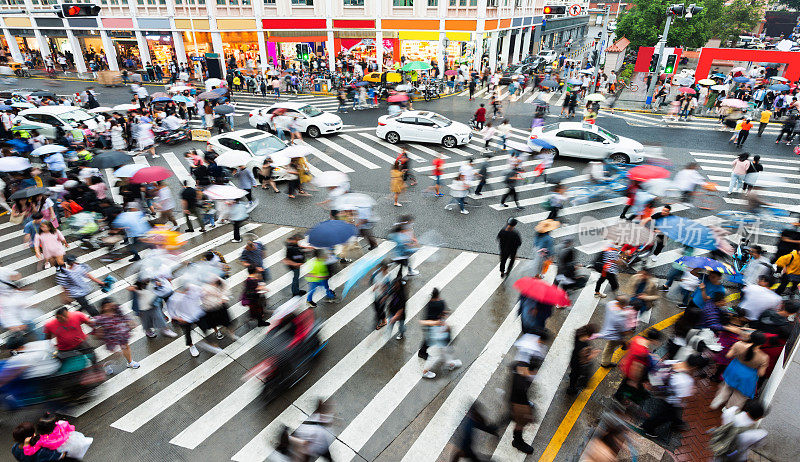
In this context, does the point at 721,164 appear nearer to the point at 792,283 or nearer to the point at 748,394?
the point at 792,283

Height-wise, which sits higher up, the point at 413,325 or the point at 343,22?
the point at 343,22

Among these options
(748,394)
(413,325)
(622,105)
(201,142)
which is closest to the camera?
(748,394)

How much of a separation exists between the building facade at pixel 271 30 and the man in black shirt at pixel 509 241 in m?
32.2

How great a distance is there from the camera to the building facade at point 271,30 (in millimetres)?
37750

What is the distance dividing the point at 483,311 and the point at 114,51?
156 ft

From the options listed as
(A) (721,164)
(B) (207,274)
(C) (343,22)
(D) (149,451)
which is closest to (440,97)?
(C) (343,22)

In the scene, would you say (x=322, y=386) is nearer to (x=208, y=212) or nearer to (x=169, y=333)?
(x=169, y=333)

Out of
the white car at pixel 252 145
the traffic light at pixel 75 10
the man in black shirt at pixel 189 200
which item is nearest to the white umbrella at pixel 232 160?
the white car at pixel 252 145

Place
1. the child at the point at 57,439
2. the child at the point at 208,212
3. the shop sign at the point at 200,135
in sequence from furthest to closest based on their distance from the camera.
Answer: the shop sign at the point at 200,135 → the child at the point at 208,212 → the child at the point at 57,439

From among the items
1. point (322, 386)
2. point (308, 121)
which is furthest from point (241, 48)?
point (322, 386)

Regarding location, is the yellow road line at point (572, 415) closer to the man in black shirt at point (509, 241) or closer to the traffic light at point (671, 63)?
the man in black shirt at point (509, 241)

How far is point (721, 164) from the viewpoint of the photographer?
17844mm

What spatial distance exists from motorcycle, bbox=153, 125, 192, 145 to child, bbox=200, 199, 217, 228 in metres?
9.50

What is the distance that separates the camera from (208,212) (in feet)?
42.2
